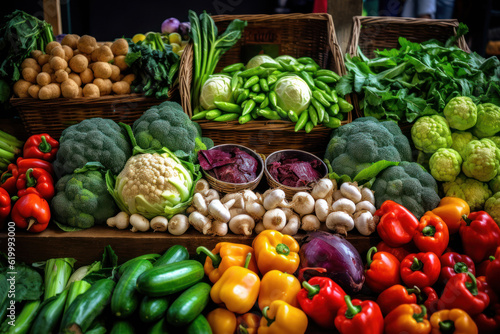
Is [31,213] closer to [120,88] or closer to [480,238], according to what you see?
[120,88]

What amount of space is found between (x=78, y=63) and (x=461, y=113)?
2417mm

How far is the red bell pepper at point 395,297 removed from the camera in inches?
54.0

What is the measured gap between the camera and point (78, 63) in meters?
2.19

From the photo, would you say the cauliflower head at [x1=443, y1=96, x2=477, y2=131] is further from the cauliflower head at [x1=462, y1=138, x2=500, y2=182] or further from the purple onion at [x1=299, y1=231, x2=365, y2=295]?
the purple onion at [x1=299, y1=231, x2=365, y2=295]

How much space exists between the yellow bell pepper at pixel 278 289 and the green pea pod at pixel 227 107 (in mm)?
1238

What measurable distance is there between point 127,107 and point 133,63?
334 mm

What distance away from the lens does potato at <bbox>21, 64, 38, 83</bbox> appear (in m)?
2.17

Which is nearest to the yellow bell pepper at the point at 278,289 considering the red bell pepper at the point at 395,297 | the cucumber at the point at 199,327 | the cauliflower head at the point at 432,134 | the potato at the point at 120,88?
the cucumber at the point at 199,327

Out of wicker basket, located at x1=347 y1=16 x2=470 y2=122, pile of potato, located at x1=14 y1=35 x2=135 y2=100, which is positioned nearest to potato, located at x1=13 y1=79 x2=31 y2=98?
pile of potato, located at x1=14 y1=35 x2=135 y2=100

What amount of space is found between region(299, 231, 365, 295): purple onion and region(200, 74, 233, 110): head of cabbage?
126 centimetres

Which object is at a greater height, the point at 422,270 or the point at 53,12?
the point at 53,12

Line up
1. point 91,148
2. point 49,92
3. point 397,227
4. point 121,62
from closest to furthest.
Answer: point 397,227 < point 91,148 < point 49,92 < point 121,62

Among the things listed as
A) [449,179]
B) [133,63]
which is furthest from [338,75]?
[133,63]

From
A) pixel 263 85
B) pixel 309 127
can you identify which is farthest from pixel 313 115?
pixel 263 85
